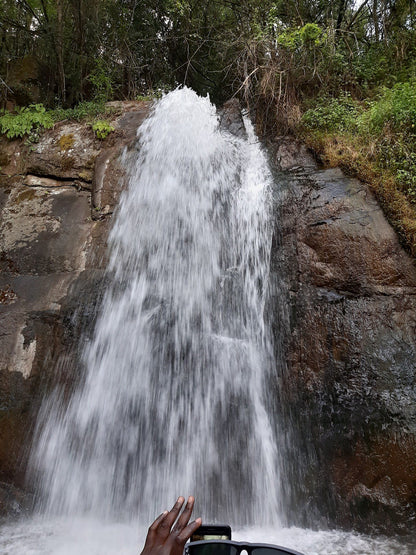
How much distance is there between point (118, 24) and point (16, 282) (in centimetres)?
698

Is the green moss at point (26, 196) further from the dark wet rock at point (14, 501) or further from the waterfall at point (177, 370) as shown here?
the dark wet rock at point (14, 501)

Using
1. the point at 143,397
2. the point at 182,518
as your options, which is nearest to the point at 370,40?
the point at 143,397

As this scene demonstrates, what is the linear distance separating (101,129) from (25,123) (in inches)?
55.2

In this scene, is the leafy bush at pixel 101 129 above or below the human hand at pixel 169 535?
above

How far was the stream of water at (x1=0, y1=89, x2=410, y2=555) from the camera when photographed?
12.1 feet

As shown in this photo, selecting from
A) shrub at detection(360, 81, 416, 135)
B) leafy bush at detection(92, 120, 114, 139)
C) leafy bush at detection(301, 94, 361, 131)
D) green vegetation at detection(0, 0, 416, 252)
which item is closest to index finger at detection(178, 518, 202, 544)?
green vegetation at detection(0, 0, 416, 252)

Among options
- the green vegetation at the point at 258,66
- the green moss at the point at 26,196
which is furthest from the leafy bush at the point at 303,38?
the green moss at the point at 26,196

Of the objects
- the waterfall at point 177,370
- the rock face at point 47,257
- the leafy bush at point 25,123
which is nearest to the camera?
the waterfall at point 177,370

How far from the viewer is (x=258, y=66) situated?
7.07 meters

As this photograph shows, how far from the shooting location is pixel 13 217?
5.84 metres

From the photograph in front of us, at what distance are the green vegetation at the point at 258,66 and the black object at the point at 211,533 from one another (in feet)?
13.0

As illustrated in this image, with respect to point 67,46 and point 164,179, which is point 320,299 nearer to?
point 164,179

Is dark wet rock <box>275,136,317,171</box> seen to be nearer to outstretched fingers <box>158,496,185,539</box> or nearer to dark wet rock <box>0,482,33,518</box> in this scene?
outstretched fingers <box>158,496,185,539</box>

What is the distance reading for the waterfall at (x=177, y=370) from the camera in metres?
3.89
